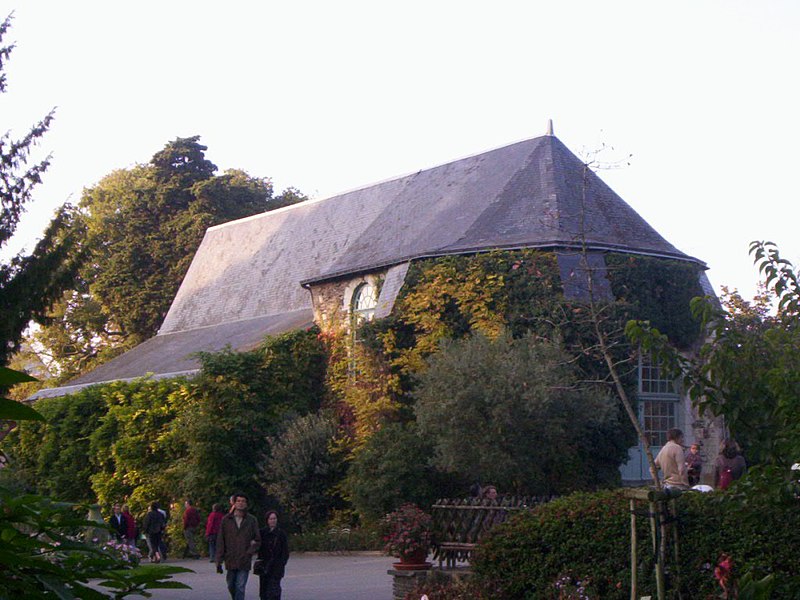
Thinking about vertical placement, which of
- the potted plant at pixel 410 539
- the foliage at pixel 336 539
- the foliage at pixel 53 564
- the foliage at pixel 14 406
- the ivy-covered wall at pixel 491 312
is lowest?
the foliage at pixel 336 539

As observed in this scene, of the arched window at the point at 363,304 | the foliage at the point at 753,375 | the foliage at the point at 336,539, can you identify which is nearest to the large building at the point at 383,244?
the arched window at the point at 363,304

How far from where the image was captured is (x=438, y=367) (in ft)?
71.2

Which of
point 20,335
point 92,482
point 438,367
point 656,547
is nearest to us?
point 656,547

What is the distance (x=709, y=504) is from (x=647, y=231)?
56.7ft

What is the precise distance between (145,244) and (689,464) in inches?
1353

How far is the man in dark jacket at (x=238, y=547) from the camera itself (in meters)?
13.8

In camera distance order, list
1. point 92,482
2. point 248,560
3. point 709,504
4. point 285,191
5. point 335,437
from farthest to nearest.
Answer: point 285,191 → point 92,482 → point 335,437 → point 248,560 → point 709,504

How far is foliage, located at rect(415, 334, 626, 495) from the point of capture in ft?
67.9

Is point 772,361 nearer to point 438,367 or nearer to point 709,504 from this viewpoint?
point 709,504

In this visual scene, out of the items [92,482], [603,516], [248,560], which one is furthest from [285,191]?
[603,516]

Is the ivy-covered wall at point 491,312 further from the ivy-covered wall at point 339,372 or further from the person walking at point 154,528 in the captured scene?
the person walking at point 154,528

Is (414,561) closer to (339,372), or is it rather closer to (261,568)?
(261,568)

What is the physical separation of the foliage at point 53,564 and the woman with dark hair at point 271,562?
11.5 m

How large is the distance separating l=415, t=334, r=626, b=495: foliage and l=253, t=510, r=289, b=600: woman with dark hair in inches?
292
